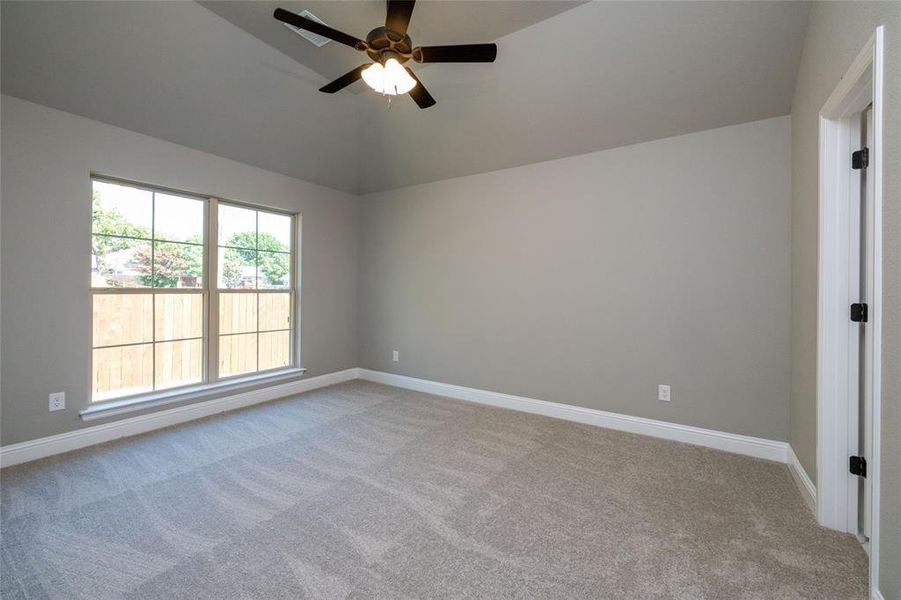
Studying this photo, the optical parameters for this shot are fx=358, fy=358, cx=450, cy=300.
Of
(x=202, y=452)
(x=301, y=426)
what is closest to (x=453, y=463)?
(x=301, y=426)

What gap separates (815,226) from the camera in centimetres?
202

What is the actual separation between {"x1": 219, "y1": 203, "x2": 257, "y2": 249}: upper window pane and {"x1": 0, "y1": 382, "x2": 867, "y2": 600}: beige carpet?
197cm

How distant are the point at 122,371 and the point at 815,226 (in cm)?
512

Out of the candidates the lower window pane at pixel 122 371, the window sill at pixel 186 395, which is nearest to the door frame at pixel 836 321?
the window sill at pixel 186 395

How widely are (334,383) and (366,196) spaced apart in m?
2.58

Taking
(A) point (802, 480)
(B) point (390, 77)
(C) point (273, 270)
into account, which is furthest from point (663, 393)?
(C) point (273, 270)

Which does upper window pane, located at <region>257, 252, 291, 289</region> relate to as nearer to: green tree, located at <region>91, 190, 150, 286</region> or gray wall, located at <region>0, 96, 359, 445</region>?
gray wall, located at <region>0, 96, 359, 445</region>

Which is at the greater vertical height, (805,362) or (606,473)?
(805,362)

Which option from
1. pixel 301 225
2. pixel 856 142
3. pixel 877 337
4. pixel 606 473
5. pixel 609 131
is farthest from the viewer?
pixel 301 225

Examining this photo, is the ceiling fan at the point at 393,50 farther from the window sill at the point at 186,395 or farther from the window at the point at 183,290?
the window sill at the point at 186,395

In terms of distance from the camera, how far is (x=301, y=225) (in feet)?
14.4

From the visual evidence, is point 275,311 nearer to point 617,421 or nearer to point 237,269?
point 237,269

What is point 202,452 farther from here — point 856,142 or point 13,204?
point 856,142

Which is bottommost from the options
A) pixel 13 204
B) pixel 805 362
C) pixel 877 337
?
pixel 805 362
